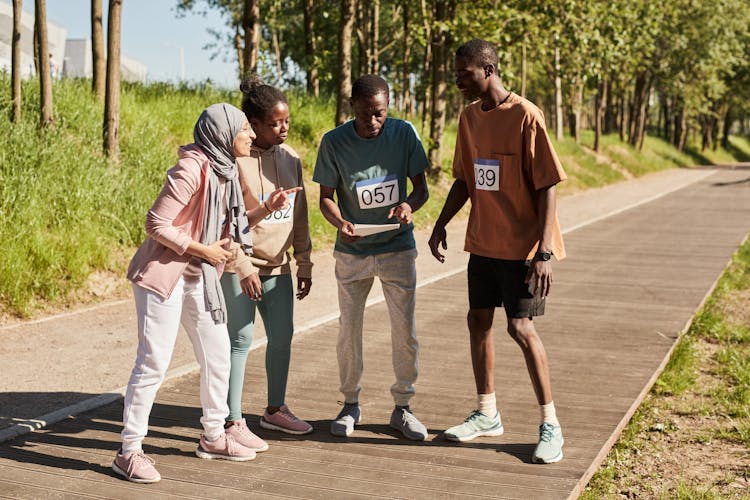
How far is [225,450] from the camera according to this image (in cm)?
525

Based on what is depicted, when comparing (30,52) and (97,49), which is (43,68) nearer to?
(97,49)

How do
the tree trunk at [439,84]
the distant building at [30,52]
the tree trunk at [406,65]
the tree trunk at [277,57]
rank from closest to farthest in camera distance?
1. the distant building at [30,52]
2. the tree trunk at [439,84]
3. the tree trunk at [277,57]
4. the tree trunk at [406,65]

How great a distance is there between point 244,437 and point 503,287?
1.61 m

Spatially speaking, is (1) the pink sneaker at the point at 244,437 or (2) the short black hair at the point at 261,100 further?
(1) the pink sneaker at the point at 244,437

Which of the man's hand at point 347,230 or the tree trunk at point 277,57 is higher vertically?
the tree trunk at point 277,57

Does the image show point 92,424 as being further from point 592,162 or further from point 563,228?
point 592,162

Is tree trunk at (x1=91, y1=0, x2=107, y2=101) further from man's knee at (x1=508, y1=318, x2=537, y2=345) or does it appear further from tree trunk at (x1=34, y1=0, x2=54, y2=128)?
man's knee at (x1=508, y1=318, x2=537, y2=345)

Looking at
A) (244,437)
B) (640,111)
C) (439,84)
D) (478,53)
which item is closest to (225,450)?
(244,437)

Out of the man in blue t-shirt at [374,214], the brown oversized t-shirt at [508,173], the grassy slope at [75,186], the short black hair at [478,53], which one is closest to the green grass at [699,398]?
the man in blue t-shirt at [374,214]

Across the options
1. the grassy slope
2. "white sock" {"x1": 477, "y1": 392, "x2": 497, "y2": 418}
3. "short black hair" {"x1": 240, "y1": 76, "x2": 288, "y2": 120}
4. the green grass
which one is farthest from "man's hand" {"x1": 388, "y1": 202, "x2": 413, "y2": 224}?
the grassy slope

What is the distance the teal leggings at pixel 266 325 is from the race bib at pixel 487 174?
1189 millimetres

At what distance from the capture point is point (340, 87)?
58.8 ft

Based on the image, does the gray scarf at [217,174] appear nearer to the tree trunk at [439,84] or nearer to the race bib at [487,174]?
the race bib at [487,174]

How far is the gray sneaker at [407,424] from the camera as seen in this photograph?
18.5 ft
